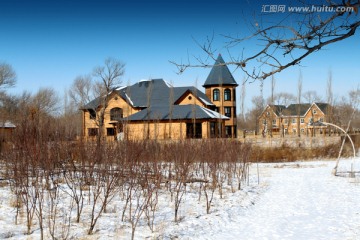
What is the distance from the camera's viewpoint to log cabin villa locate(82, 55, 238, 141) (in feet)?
106

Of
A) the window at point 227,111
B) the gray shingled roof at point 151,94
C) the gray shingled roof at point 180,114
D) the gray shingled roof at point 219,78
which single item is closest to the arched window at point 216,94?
the gray shingled roof at point 219,78

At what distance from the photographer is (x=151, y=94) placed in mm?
39875

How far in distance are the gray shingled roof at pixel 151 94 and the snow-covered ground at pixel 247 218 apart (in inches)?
990

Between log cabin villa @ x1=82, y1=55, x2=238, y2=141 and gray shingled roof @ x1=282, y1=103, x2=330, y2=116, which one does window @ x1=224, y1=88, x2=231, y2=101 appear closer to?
log cabin villa @ x1=82, y1=55, x2=238, y2=141

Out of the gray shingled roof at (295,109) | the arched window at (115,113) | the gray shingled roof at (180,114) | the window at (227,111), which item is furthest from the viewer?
the gray shingled roof at (295,109)

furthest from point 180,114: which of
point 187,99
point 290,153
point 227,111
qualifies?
point 227,111

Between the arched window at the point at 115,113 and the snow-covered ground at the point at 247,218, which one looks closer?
the snow-covered ground at the point at 247,218

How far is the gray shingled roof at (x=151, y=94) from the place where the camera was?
3822 centimetres

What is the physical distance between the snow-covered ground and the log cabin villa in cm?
1881

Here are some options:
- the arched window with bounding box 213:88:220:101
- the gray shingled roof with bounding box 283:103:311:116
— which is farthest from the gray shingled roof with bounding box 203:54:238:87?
the gray shingled roof with bounding box 283:103:311:116

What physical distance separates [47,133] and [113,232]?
2.28 metres

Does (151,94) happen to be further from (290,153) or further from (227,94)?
(290,153)

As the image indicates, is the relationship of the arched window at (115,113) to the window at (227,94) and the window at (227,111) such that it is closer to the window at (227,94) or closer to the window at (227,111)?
the window at (227,111)

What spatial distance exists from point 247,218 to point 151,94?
31.5 metres
